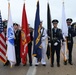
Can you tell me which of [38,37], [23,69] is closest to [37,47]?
[38,37]

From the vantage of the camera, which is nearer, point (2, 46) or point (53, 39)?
point (53, 39)

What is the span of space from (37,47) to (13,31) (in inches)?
48.1

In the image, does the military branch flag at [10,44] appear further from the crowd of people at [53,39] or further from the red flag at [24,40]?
the red flag at [24,40]

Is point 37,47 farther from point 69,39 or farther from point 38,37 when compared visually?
point 69,39

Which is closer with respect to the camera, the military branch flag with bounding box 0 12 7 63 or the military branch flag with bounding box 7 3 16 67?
the military branch flag with bounding box 7 3 16 67

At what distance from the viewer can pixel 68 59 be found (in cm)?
1263

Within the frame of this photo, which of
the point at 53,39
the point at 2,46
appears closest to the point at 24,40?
the point at 2,46

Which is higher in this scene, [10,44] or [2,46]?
[10,44]

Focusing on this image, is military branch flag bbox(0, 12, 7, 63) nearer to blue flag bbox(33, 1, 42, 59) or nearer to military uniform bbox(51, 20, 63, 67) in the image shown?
blue flag bbox(33, 1, 42, 59)

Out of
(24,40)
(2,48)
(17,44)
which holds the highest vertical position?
(24,40)

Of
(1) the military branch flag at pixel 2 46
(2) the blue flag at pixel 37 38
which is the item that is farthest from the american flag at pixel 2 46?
(2) the blue flag at pixel 37 38

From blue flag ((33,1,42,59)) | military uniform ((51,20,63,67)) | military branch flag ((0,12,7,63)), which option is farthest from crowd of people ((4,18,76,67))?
military branch flag ((0,12,7,63))

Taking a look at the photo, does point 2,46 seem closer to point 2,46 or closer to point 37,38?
point 2,46

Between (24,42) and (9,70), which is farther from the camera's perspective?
(24,42)
